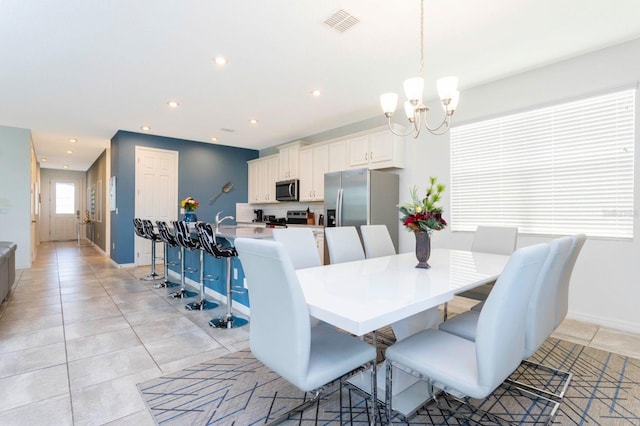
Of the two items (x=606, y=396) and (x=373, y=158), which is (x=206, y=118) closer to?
(x=373, y=158)

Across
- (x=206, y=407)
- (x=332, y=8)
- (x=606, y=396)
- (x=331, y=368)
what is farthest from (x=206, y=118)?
(x=606, y=396)

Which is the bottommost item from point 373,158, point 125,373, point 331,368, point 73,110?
point 125,373

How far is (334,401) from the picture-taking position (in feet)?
6.20

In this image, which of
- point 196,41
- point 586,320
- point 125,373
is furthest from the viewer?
point 586,320

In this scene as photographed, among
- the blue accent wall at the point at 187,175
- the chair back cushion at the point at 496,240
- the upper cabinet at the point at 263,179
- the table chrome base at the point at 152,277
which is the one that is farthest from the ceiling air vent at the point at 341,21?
the blue accent wall at the point at 187,175

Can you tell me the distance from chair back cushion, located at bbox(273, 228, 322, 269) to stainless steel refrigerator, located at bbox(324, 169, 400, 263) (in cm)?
206

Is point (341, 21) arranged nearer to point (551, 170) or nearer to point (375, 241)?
point (375, 241)

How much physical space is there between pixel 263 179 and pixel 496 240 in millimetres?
5165

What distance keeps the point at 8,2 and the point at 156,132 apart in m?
3.95

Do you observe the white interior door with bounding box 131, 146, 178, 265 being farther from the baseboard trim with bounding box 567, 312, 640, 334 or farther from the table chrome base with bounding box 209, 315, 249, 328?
the baseboard trim with bounding box 567, 312, 640, 334

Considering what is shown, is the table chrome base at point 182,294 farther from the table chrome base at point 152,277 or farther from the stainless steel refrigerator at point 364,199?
the stainless steel refrigerator at point 364,199

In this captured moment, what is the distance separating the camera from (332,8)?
237cm

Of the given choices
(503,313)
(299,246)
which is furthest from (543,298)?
(299,246)

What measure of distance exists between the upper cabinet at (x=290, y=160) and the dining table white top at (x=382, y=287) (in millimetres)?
4069
